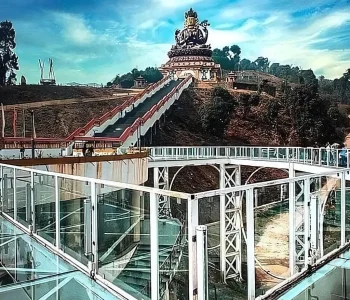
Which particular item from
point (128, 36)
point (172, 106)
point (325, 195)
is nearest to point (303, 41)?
point (128, 36)

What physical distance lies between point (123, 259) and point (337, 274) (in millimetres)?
1641

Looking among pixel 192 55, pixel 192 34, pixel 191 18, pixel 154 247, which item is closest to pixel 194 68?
pixel 192 55

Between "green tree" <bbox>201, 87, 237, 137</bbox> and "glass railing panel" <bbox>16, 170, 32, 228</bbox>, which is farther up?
"green tree" <bbox>201, 87, 237, 137</bbox>

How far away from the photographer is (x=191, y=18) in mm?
58875

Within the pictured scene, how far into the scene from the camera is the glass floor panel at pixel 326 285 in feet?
8.79

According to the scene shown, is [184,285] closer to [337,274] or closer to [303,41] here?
[337,274]

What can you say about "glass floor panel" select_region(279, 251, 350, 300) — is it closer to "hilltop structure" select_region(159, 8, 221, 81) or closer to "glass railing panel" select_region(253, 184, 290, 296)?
"glass railing panel" select_region(253, 184, 290, 296)

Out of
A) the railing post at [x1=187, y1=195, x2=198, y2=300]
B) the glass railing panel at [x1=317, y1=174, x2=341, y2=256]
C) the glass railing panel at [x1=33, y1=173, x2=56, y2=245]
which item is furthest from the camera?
the glass railing panel at [x1=33, y1=173, x2=56, y2=245]

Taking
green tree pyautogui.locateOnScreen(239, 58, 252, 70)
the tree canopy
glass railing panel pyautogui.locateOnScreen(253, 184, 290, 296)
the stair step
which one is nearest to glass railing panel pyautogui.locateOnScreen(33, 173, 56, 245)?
the stair step

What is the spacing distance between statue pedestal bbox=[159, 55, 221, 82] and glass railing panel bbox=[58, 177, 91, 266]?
48.0 meters

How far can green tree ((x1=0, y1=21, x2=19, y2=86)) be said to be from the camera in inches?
1790

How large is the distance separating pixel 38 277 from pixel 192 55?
5367 centimetres

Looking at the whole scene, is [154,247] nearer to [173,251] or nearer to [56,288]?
[173,251]

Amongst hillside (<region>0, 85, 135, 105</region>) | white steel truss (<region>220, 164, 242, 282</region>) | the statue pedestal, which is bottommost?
white steel truss (<region>220, 164, 242, 282</region>)
